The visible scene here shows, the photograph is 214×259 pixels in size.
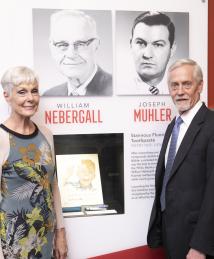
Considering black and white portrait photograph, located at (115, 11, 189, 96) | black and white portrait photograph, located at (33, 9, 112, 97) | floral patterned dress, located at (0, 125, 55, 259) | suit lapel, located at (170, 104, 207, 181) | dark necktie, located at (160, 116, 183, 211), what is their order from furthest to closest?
black and white portrait photograph, located at (115, 11, 189, 96) → black and white portrait photograph, located at (33, 9, 112, 97) → dark necktie, located at (160, 116, 183, 211) → suit lapel, located at (170, 104, 207, 181) → floral patterned dress, located at (0, 125, 55, 259)

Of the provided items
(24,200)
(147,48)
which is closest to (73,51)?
(147,48)

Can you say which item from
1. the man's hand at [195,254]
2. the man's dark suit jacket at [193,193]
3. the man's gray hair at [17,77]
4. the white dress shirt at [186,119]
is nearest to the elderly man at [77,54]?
the man's gray hair at [17,77]

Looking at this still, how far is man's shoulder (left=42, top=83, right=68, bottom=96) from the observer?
2.04 m

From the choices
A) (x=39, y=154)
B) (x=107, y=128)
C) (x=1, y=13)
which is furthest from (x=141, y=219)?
(x=1, y=13)

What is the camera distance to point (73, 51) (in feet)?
6.74

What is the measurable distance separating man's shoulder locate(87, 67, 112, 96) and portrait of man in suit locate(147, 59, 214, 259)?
0.38m

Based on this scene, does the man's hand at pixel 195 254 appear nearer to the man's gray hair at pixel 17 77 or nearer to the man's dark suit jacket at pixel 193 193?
the man's dark suit jacket at pixel 193 193

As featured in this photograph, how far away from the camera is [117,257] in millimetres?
2125

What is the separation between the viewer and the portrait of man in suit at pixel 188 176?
5.41 ft

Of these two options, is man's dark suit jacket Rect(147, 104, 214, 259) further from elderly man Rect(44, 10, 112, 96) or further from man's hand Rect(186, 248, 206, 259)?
elderly man Rect(44, 10, 112, 96)

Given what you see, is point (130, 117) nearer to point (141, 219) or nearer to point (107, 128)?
point (107, 128)

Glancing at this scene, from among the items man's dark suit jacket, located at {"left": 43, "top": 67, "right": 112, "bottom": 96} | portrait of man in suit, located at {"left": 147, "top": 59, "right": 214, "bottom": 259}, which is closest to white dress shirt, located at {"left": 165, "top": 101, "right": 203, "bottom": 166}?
portrait of man in suit, located at {"left": 147, "top": 59, "right": 214, "bottom": 259}

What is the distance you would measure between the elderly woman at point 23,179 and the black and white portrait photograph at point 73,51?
360 mm

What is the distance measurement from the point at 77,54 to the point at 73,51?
0.03 metres
